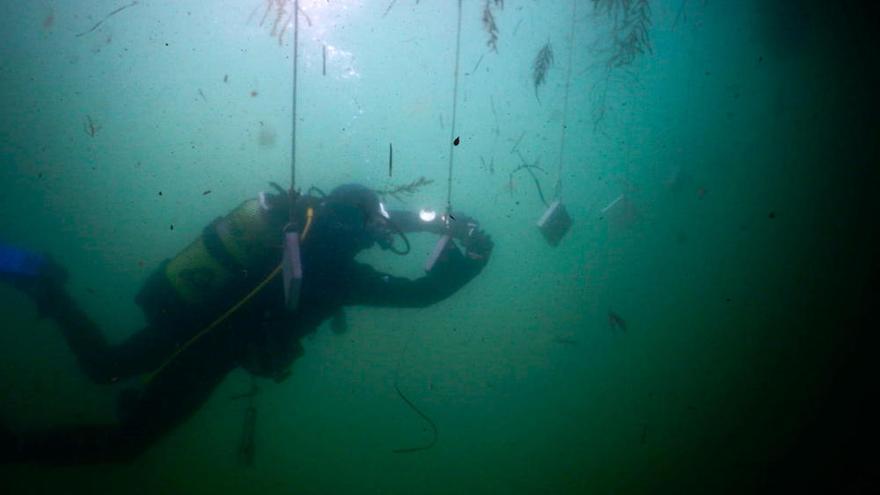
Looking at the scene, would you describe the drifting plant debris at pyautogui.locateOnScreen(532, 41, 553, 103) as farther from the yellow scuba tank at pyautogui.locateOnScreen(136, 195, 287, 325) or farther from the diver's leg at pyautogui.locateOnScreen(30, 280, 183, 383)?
the diver's leg at pyautogui.locateOnScreen(30, 280, 183, 383)

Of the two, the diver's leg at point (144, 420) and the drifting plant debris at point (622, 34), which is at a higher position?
the drifting plant debris at point (622, 34)

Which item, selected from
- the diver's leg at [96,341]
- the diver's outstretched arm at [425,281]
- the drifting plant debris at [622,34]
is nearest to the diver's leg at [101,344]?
the diver's leg at [96,341]

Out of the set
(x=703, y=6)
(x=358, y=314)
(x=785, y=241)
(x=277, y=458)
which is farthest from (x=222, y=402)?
(x=785, y=241)

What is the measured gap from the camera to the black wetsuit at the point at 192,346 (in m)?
2.26

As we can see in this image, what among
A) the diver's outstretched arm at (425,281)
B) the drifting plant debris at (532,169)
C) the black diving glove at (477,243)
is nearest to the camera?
the diver's outstretched arm at (425,281)

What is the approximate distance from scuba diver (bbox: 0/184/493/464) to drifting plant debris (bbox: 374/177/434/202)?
51 cm

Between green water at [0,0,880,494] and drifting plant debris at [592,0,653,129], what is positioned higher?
drifting plant debris at [592,0,653,129]

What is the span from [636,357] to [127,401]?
18.0 ft

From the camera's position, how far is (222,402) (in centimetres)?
342

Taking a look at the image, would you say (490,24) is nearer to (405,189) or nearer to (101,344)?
(405,189)

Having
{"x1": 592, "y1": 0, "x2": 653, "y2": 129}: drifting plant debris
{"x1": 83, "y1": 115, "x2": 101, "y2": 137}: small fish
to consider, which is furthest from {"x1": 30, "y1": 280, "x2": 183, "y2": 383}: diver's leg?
{"x1": 592, "y1": 0, "x2": 653, "y2": 129}: drifting plant debris

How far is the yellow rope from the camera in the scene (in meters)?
2.01

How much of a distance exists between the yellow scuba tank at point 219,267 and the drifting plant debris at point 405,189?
1.02m

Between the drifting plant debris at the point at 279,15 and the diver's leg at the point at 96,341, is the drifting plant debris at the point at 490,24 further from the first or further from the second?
the diver's leg at the point at 96,341
